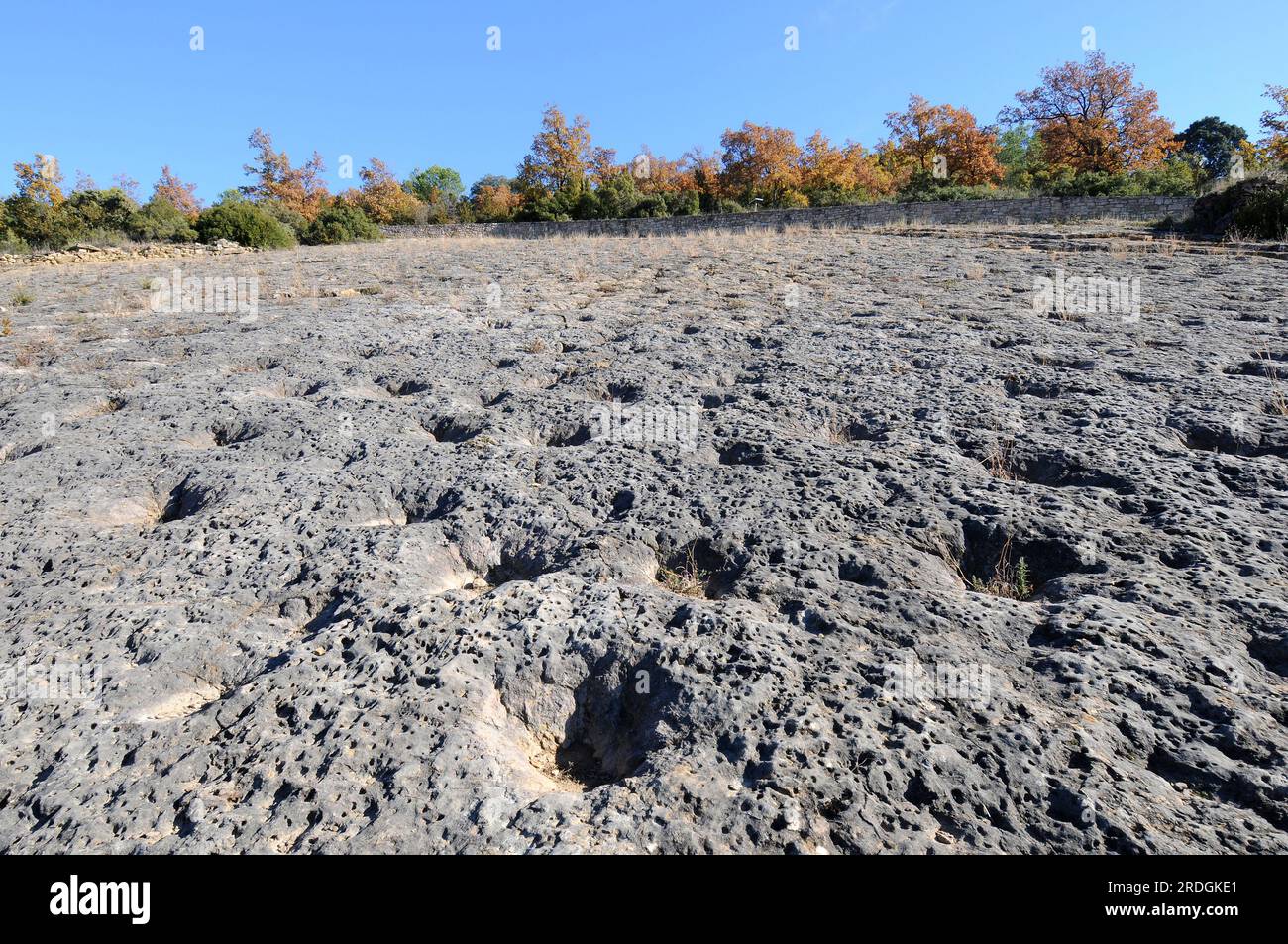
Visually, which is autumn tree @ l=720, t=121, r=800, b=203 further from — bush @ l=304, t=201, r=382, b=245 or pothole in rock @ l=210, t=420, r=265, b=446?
pothole in rock @ l=210, t=420, r=265, b=446

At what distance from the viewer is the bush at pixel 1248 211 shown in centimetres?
1058

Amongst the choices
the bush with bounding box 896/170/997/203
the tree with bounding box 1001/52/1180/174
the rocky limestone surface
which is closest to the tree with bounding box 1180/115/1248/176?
the tree with bounding box 1001/52/1180/174

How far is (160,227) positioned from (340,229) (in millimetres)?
5185

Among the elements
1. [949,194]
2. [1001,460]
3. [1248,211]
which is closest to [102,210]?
[1001,460]

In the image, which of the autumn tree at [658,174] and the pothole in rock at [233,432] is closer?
the pothole in rock at [233,432]

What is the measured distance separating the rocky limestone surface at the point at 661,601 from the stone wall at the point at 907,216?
1612 centimetres

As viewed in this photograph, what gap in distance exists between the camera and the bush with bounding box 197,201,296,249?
18469 mm

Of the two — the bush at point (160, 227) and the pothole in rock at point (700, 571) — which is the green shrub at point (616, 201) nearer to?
the bush at point (160, 227)

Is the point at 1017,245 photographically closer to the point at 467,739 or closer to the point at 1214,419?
the point at 1214,419

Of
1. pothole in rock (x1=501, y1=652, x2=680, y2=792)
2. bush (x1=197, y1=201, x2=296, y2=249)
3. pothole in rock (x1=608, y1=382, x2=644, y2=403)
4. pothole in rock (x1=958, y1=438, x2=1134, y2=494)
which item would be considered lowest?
pothole in rock (x1=501, y1=652, x2=680, y2=792)

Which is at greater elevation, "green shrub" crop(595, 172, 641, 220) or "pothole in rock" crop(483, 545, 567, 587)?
"green shrub" crop(595, 172, 641, 220)

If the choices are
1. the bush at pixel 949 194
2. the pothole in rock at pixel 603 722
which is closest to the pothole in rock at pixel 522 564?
the pothole in rock at pixel 603 722

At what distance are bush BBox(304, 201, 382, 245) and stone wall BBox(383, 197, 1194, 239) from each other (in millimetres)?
6859

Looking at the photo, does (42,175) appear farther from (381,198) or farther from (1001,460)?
(1001,460)
